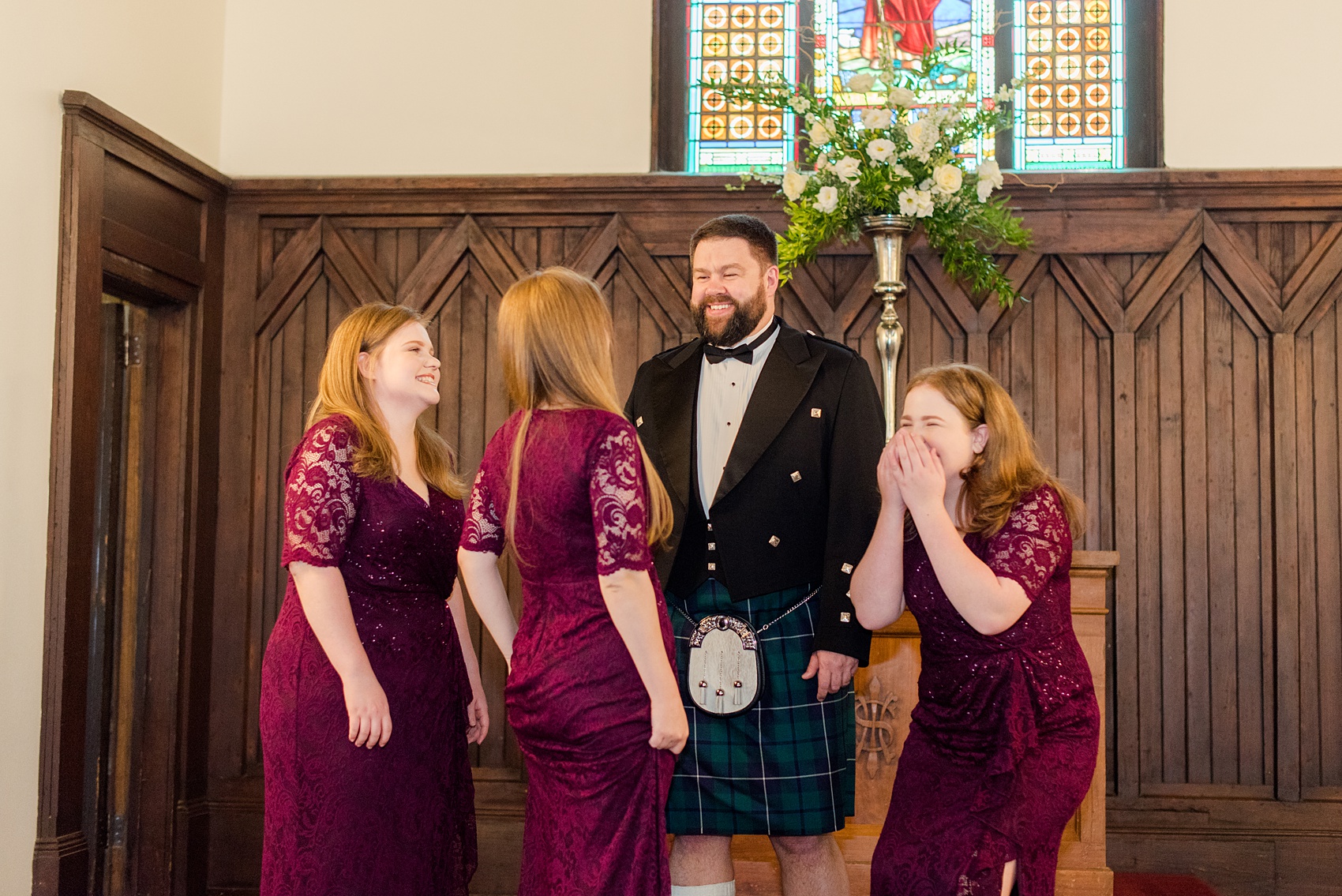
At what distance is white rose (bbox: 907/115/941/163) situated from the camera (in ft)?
11.5

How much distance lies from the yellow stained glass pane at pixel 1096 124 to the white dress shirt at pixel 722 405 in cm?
218

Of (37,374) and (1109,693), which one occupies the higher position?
(37,374)

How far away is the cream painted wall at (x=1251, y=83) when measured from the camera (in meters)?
4.11

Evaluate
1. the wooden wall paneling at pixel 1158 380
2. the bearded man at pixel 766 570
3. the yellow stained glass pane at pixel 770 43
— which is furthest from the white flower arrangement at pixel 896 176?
the bearded man at pixel 766 570

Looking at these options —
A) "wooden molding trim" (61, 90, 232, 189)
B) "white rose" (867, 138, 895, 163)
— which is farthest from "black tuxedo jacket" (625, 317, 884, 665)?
"wooden molding trim" (61, 90, 232, 189)

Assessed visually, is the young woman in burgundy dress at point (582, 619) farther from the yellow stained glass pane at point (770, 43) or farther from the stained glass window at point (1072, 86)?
the stained glass window at point (1072, 86)

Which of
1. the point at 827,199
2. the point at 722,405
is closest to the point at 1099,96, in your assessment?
the point at 827,199

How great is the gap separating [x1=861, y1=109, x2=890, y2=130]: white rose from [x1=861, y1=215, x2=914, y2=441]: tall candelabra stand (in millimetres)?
265

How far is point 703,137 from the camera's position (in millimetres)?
4473

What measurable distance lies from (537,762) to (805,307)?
2427 mm

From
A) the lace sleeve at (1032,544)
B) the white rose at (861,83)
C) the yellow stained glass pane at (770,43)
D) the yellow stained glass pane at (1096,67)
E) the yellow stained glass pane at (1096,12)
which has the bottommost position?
the lace sleeve at (1032,544)

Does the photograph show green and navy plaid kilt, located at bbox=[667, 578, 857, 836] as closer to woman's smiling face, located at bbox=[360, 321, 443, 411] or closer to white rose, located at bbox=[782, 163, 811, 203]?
woman's smiling face, located at bbox=[360, 321, 443, 411]

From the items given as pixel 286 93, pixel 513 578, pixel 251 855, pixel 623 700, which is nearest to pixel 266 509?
pixel 513 578

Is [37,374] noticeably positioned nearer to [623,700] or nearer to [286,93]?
[286,93]
